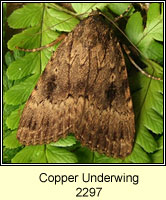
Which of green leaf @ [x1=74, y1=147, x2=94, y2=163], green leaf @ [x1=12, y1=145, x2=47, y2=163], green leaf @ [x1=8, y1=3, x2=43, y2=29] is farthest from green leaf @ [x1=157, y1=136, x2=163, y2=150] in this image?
green leaf @ [x1=8, y1=3, x2=43, y2=29]

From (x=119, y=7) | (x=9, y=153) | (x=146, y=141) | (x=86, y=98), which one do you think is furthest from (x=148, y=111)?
(x=9, y=153)

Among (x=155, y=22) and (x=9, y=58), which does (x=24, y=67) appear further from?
(x=155, y=22)

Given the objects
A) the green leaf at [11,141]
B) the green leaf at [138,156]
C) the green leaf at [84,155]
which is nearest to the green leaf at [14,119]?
the green leaf at [11,141]

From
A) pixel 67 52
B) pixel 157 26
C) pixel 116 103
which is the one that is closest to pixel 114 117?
pixel 116 103

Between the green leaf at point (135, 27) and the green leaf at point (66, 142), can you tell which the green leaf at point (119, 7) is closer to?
the green leaf at point (135, 27)

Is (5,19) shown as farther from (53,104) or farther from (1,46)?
(53,104)

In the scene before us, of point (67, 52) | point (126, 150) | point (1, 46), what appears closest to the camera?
point (126, 150)
